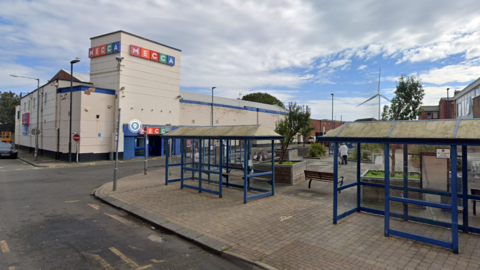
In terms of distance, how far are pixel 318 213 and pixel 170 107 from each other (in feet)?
78.5

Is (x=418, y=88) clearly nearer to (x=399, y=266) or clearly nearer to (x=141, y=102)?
(x=399, y=266)

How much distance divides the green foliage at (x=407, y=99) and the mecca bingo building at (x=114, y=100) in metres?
16.8

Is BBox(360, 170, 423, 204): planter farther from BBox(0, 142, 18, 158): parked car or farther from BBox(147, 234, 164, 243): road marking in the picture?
BBox(0, 142, 18, 158): parked car

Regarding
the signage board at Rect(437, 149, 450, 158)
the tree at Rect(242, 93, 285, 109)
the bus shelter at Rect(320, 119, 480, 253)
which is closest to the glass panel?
the bus shelter at Rect(320, 119, 480, 253)

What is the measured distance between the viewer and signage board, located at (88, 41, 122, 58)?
2403 cm

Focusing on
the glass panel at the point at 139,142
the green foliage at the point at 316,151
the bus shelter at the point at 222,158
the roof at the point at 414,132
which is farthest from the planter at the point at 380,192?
the glass panel at the point at 139,142

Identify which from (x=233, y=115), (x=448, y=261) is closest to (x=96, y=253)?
(x=448, y=261)

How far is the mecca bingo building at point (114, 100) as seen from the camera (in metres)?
22.7

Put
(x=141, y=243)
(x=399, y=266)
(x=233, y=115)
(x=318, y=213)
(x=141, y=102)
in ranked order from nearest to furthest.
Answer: (x=399, y=266) < (x=141, y=243) < (x=318, y=213) < (x=141, y=102) < (x=233, y=115)

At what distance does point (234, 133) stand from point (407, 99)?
12166mm

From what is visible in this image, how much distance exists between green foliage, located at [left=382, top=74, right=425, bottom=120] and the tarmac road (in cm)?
1522

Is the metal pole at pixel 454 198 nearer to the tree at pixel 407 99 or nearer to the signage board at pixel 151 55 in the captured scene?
the tree at pixel 407 99

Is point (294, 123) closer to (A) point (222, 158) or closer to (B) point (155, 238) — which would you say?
(A) point (222, 158)

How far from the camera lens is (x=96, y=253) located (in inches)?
196
